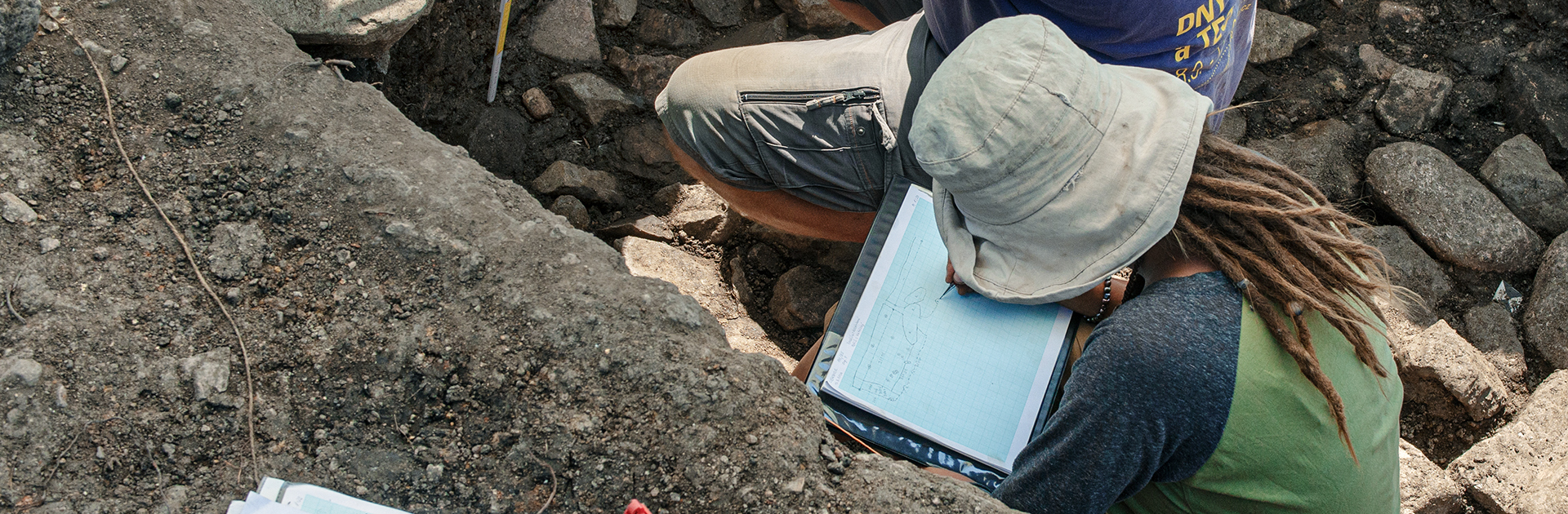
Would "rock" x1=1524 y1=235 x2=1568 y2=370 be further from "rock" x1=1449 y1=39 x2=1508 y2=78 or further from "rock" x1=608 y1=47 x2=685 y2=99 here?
"rock" x1=608 y1=47 x2=685 y2=99

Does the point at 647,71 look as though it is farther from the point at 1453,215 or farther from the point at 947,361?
the point at 1453,215

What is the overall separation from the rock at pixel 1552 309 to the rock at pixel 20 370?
341cm

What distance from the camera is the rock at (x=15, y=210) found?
4.53 ft

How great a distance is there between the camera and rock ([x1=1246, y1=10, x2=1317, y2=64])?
9.53 feet

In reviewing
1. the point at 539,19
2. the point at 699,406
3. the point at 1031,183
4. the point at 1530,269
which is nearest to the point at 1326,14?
the point at 1530,269

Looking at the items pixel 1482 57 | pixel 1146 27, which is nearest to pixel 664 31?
pixel 1146 27

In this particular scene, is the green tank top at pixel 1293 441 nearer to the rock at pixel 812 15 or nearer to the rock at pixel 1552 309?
the rock at pixel 1552 309

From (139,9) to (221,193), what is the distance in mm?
440

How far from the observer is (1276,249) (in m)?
1.36

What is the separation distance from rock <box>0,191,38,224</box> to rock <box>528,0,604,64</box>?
145 cm

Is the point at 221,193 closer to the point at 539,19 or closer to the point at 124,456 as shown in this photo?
the point at 124,456

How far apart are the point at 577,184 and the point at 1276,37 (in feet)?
7.40

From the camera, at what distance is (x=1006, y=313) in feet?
5.91

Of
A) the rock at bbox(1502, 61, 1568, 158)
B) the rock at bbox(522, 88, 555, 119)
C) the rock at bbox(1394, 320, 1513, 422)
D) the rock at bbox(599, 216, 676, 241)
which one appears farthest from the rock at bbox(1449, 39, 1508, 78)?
the rock at bbox(522, 88, 555, 119)
